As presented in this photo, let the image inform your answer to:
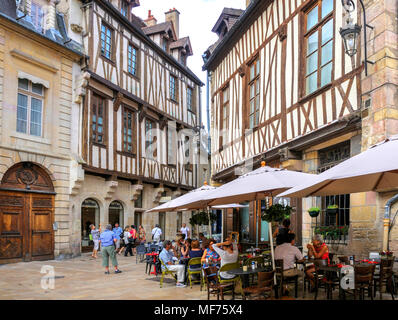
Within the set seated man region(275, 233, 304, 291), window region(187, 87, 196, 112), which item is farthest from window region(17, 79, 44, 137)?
window region(187, 87, 196, 112)

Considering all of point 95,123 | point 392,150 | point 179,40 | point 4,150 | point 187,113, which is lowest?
point 392,150

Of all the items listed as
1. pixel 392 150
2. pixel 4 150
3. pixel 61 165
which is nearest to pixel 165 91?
pixel 61 165

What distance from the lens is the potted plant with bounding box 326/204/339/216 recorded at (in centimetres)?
727

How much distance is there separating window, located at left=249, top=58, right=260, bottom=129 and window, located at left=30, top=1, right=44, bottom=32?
626 centimetres

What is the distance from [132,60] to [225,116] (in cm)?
495

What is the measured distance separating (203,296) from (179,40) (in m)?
16.9

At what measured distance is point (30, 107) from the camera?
11.3 meters

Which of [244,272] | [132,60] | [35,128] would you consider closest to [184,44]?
[132,60]

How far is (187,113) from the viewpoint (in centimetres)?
2044

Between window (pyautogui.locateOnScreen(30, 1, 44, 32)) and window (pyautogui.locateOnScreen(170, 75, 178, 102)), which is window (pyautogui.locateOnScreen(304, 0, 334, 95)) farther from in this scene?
window (pyautogui.locateOnScreen(170, 75, 178, 102))

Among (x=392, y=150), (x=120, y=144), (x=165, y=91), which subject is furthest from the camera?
(x=165, y=91)

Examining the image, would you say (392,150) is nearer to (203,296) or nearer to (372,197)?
(372,197)

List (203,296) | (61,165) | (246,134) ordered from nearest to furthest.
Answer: (203,296), (246,134), (61,165)

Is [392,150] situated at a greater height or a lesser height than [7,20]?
lesser
